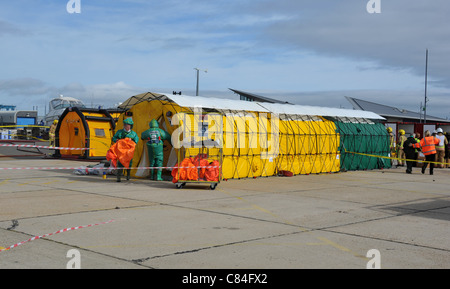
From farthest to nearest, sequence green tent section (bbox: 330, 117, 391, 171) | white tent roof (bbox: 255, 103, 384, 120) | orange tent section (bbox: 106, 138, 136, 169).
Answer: green tent section (bbox: 330, 117, 391, 171) → white tent roof (bbox: 255, 103, 384, 120) → orange tent section (bbox: 106, 138, 136, 169)

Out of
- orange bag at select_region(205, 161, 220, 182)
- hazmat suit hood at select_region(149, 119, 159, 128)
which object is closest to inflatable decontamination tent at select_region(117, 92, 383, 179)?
hazmat suit hood at select_region(149, 119, 159, 128)

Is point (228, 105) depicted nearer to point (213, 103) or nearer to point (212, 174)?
point (213, 103)

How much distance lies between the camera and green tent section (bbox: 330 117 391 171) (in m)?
25.7

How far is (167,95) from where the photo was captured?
63.4 feet

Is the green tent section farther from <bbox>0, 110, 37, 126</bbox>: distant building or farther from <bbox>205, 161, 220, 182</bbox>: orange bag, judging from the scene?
<bbox>0, 110, 37, 126</bbox>: distant building

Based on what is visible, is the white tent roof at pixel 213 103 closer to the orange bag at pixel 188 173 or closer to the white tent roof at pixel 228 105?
the white tent roof at pixel 228 105

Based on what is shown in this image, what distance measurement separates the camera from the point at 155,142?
17.5 m

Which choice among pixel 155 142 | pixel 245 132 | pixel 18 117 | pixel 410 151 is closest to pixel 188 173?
pixel 155 142

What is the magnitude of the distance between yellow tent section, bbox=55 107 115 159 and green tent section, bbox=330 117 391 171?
1275 cm
